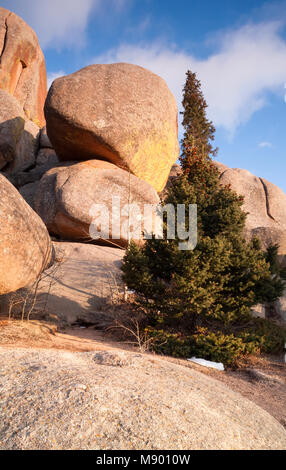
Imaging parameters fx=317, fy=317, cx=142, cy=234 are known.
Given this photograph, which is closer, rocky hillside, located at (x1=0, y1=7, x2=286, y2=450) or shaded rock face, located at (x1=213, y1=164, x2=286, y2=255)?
rocky hillside, located at (x1=0, y1=7, x2=286, y2=450)

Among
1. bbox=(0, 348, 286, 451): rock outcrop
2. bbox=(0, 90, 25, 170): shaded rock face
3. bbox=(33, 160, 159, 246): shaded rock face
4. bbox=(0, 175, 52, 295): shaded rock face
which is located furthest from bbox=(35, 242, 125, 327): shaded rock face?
bbox=(0, 90, 25, 170): shaded rock face

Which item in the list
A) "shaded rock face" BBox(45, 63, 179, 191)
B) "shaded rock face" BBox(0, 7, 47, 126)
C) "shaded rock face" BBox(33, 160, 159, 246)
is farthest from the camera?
"shaded rock face" BBox(0, 7, 47, 126)

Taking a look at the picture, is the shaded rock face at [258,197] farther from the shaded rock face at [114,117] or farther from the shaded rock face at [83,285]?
the shaded rock face at [83,285]

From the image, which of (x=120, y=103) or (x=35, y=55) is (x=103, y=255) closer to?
(x=120, y=103)

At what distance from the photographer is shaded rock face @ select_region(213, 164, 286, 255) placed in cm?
2122

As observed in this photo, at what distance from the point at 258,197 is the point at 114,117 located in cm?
1255

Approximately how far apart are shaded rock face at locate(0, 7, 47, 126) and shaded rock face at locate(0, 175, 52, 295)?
937 inches

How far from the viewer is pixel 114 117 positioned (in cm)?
1427

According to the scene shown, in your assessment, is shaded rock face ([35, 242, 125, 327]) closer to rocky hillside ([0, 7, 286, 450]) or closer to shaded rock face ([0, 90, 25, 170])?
rocky hillside ([0, 7, 286, 450])

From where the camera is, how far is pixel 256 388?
5.16 metres

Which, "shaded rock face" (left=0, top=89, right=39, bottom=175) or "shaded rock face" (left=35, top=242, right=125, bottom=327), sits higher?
"shaded rock face" (left=0, top=89, right=39, bottom=175)

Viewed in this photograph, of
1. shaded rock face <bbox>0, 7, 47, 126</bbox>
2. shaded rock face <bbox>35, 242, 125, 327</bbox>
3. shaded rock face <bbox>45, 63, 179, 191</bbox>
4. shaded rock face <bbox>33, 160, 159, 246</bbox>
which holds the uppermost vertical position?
shaded rock face <bbox>0, 7, 47, 126</bbox>

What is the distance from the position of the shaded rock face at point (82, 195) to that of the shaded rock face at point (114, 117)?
1047 millimetres
